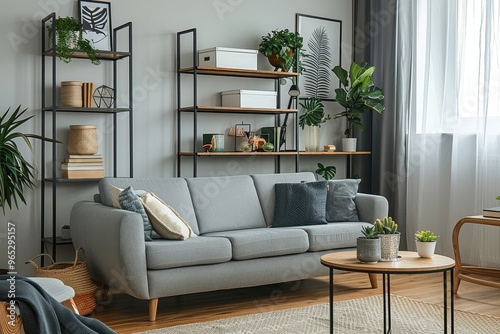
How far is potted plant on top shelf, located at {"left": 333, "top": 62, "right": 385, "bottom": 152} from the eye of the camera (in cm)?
624

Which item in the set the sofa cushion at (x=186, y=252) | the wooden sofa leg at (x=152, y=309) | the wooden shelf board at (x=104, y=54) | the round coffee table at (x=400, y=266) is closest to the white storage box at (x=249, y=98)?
the wooden shelf board at (x=104, y=54)

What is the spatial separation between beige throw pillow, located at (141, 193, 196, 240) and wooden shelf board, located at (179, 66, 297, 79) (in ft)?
4.78

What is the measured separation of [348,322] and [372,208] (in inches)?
51.7

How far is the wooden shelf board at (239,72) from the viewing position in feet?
18.1

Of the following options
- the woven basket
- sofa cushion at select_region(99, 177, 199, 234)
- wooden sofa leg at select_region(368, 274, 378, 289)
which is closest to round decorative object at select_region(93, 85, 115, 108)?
sofa cushion at select_region(99, 177, 199, 234)

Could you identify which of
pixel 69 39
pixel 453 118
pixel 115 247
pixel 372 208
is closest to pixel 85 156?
pixel 69 39

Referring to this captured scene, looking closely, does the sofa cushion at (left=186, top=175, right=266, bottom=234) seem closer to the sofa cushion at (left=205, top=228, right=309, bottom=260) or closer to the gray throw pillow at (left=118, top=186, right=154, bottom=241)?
the sofa cushion at (left=205, top=228, right=309, bottom=260)

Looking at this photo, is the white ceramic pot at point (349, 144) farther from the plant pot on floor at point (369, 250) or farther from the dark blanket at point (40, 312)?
the dark blanket at point (40, 312)

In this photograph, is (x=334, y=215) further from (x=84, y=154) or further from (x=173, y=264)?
(x=84, y=154)

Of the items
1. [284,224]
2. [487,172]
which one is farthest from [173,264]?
[487,172]

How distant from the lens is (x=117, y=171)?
213 inches

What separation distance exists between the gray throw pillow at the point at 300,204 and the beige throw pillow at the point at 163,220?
0.96 m

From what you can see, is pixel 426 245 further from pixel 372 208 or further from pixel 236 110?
pixel 236 110

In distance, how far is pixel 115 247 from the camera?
4.11 metres
